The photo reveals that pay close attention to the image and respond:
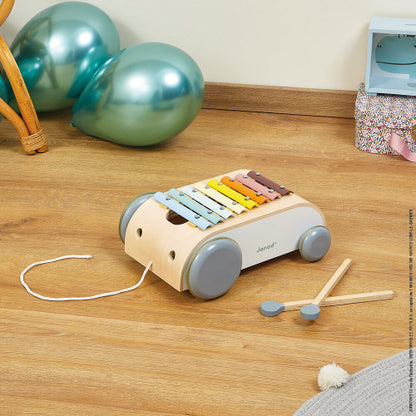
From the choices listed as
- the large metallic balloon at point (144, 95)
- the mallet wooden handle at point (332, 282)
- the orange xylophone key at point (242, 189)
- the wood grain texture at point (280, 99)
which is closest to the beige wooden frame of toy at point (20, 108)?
the large metallic balloon at point (144, 95)

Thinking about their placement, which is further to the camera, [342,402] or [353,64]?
[353,64]

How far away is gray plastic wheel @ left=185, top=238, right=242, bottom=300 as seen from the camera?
1.18 metres

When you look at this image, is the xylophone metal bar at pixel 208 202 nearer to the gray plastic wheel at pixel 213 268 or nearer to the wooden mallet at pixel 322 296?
the gray plastic wheel at pixel 213 268

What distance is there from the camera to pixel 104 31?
77.0 inches

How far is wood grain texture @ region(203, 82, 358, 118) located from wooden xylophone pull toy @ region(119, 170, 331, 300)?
777 millimetres

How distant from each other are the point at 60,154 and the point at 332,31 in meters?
0.90

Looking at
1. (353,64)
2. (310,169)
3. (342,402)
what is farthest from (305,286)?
(353,64)

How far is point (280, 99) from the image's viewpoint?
2.13m

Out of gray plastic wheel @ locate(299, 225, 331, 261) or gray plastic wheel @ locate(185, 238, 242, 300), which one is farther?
gray plastic wheel @ locate(299, 225, 331, 261)

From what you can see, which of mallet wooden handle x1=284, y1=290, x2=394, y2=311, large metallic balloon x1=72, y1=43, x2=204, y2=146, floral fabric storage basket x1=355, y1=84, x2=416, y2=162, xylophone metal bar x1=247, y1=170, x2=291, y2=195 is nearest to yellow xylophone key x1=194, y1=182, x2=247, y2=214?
xylophone metal bar x1=247, y1=170, x2=291, y2=195

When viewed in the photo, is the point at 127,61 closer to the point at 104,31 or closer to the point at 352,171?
the point at 104,31

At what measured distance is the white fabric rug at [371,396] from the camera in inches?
39.1

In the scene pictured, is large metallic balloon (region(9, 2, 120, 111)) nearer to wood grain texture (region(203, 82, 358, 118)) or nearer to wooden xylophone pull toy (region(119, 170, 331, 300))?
wood grain texture (region(203, 82, 358, 118))

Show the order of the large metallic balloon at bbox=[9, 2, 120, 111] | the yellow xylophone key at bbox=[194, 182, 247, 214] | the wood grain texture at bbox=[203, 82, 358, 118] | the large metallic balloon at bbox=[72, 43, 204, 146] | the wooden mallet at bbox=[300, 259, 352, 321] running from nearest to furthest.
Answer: the wooden mallet at bbox=[300, 259, 352, 321]
the yellow xylophone key at bbox=[194, 182, 247, 214]
the large metallic balloon at bbox=[72, 43, 204, 146]
the large metallic balloon at bbox=[9, 2, 120, 111]
the wood grain texture at bbox=[203, 82, 358, 118]
